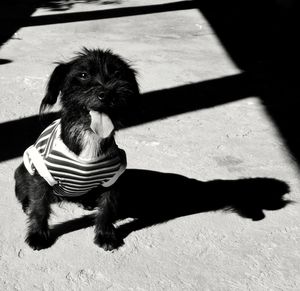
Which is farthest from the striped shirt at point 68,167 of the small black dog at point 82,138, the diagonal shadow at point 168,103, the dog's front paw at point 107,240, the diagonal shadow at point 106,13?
the diagonal shadow at point 106,13

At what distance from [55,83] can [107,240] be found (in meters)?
1.00

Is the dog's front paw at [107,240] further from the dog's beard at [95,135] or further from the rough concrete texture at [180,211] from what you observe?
the dog's beard at [95,135]

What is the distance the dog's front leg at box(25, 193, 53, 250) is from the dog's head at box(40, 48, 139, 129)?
1.98 feet

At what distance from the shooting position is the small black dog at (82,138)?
9.65 feet

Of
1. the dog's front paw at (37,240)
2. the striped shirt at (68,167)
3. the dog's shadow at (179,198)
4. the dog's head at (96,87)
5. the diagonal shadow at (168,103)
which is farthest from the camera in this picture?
the diagonal shadow at (168,103)

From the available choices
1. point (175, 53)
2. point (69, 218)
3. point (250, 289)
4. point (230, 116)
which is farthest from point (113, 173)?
point (175, 53)

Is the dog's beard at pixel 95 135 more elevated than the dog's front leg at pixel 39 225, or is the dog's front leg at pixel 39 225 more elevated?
the dog's beard at pixel 95 135

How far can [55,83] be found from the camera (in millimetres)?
3047

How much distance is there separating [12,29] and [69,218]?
17.3 feet

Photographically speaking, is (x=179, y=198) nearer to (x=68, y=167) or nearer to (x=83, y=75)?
(x=68, y=167)

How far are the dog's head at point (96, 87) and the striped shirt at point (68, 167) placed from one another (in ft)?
0.70

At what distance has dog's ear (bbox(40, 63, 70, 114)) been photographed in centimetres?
304

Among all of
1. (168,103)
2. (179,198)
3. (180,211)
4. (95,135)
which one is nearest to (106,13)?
(168,103)

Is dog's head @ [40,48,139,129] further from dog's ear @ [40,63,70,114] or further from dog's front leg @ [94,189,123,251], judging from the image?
dog's front leg @ [94,189,123,251]
